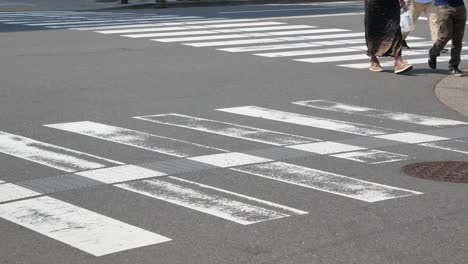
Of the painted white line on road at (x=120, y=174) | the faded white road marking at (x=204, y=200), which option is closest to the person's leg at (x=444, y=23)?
the painted white line on road at (x=120, y=174)

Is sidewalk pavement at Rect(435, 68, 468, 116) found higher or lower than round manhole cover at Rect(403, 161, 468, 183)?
lower

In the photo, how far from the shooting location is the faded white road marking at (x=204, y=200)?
294 inches

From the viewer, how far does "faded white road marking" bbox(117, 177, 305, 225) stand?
24.5 ft

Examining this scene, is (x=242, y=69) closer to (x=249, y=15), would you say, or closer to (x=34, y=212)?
(x=34, y=212)

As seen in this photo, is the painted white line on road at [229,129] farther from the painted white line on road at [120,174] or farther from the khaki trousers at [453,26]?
the khaki trousers at [453,26]

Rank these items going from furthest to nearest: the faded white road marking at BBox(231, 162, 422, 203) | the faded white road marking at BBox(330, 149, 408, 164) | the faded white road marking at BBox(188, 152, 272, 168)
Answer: the faded white road marking at BBox(330, 149, 408, 164) < the faded white road marking at BBox(188, 152, 272, 168) < the faded white road marking at BBox(231, 162, 422, 203)

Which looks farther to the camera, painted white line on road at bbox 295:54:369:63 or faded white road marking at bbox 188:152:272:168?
painted white line on road at bbox 295:54:369:63

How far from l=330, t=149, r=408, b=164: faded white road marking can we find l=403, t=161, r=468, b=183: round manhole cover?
31cm

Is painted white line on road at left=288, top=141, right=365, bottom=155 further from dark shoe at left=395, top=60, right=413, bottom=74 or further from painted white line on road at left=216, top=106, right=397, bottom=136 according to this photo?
dark shoe at left=395, top=60, right=413, bottom=74

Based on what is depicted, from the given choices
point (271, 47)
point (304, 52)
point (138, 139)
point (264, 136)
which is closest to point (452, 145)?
point (264, 136)

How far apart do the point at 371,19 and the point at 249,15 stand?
11.7 m

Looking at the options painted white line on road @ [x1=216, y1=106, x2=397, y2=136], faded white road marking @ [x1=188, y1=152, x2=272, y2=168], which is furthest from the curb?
faded white road marking @ [x1=188, y1=152, x2=272, y2=168]

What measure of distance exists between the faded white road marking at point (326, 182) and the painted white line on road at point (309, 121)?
2031 millimetres

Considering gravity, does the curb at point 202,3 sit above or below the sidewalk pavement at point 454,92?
below
